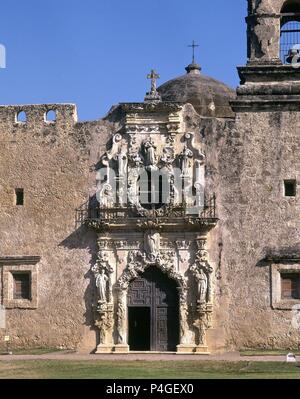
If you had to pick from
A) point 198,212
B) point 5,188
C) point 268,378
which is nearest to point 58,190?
point 5,188

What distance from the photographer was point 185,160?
3097cm

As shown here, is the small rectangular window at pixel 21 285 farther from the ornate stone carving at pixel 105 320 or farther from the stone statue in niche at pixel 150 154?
the stone statue in niche at pixel 150 154

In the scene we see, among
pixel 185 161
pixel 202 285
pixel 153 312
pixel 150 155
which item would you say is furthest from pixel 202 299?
pixel 150 155

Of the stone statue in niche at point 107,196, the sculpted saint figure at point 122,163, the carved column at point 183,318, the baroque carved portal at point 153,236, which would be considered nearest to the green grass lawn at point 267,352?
the baroque carved portal at point 153,236

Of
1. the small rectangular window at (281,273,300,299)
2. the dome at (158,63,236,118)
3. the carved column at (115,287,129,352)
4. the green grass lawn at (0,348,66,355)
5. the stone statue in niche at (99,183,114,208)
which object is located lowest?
the green grass lawn at (0,348,66,355)

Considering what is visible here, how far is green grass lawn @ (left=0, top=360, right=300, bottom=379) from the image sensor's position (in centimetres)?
2434

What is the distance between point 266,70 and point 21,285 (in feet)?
28.6

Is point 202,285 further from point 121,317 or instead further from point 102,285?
point 102,285

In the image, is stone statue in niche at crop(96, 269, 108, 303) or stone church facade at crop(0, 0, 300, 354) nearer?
stone church facade at crop(0, 0, 300, 354)

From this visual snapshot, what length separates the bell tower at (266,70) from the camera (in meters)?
30.9

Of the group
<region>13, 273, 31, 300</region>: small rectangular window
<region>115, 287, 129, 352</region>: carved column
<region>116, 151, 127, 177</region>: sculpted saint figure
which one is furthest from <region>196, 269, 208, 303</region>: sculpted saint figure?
<region>13, 273, 31, 300</region>: small rectangular window

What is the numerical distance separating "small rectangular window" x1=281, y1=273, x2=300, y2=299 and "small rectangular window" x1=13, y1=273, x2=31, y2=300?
6.82m

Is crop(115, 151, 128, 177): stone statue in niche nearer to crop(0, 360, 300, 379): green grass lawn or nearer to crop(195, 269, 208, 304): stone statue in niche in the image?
crop(195, 269, 208, 304): stone statue in niche

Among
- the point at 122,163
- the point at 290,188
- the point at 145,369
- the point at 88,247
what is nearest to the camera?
the point at 145,369
